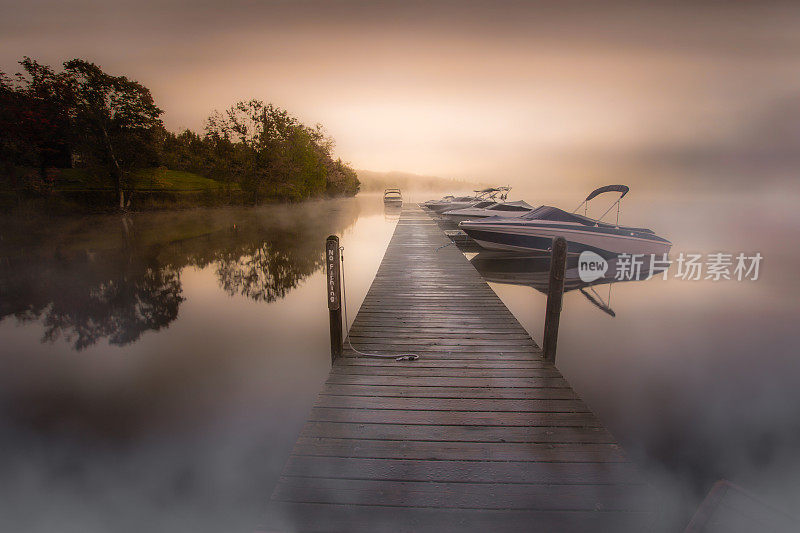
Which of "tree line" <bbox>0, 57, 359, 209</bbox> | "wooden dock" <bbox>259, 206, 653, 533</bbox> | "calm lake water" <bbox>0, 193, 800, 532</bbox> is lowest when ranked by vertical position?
"calm lake water" <bbox>0, 193, 800, 532</bbox>

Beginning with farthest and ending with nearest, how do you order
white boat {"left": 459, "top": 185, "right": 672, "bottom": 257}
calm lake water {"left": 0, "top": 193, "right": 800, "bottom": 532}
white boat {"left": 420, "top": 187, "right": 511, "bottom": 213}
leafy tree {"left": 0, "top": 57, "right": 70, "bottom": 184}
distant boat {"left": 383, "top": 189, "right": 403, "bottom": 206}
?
distant boat {"left": 383, "top": 189, "right": 403, "bottom": 206} → white boat {"left": 420, "top": 187, "right": 511, "bottom": 213} → leafy tree {"left": 0, "top": 57, "right": 70, "bottom": 184} → white boat {"left": 459, "top": 185, "right": 672, "bottom": 257} → calm lake water {"left": 0, "top": 193, "right": 800, "bottom": 532}

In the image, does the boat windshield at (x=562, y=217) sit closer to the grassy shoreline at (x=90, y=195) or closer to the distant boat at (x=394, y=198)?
the grassy shoreline at (x=90, y=195)

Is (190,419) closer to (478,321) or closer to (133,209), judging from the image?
(478,321)

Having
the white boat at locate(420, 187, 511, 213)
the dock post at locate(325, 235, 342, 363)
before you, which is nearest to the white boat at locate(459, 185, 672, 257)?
the dock post at locate(325, 235, 342, 363)

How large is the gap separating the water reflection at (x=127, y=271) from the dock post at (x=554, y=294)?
7.16 meters

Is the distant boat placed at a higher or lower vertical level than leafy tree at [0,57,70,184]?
lower

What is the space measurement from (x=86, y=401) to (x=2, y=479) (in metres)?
1.37

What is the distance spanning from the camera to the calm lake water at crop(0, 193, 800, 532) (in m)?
3.39

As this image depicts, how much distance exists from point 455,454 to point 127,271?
12.9 metres

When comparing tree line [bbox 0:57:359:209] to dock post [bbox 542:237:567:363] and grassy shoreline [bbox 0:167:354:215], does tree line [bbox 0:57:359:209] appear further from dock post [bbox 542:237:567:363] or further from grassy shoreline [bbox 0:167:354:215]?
dock post [bbox 542:237:567:363]

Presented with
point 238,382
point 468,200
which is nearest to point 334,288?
point 238,382

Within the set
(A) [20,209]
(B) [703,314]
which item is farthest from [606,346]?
(A) [20,209]

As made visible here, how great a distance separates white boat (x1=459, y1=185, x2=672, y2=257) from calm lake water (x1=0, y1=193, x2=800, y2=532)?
51.9 inches

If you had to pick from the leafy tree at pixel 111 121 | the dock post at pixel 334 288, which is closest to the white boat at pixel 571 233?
the dock post at pixel 334 288
